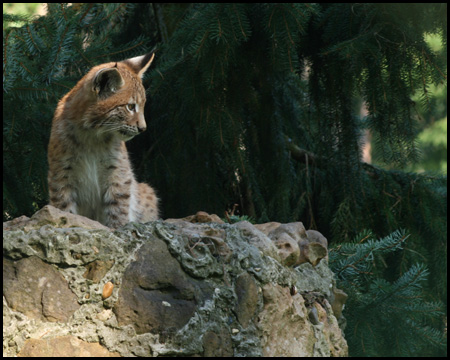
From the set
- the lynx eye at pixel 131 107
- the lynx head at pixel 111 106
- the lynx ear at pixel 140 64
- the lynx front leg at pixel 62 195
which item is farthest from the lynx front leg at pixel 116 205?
the lynx ear at pixel 140 64

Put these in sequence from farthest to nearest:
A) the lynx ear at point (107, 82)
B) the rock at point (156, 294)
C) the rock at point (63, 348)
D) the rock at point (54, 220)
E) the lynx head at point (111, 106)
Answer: the lynx head at point (111, 106)
the lynx ear at point (107, 82)
the rock at point (54, 220)
the rock at point (156, 294)
the rock at point (63, 348)

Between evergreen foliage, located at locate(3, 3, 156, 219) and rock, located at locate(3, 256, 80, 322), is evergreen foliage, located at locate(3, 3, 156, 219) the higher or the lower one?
the higher one

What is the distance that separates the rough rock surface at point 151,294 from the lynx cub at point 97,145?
4.67 ft

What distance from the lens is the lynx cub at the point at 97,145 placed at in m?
3.75

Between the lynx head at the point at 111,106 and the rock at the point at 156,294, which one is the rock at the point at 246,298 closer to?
the rock at the point at 156,294

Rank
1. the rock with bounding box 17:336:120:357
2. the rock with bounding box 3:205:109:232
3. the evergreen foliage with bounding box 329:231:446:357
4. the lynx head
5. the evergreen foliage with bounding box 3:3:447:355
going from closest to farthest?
the rock with bounding box 17:336:120:357 < the rock with bounding box 3:205:109:232 < the evergreen foliage with bounding box 329:231:446:357 < the lynx head < the evergreen foliage with bounding box 3:3:447:355

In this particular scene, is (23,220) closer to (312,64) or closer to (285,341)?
(285,341)

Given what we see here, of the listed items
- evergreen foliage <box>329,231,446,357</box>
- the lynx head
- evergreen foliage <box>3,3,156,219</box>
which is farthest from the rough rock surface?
evergreen foliage <box>3,3,156,219</box>

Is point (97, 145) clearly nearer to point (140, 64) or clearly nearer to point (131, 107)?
point (131, 107)

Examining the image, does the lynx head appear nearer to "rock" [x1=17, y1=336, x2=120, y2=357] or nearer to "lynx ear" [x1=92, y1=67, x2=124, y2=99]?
"lynx ear" [x1=92, y1=67, x2=124, y2=99]

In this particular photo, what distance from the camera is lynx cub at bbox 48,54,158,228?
3750 millimetres

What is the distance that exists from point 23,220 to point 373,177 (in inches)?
131

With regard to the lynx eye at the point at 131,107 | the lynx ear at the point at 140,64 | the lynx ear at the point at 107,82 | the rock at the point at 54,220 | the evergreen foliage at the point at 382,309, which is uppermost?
the lynx ear at the point at 140,64

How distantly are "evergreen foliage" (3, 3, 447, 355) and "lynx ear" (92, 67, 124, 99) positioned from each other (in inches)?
12.2
